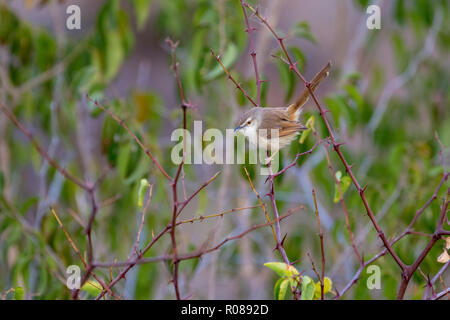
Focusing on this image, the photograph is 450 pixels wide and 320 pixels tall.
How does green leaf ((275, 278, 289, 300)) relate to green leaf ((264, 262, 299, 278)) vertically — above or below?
below

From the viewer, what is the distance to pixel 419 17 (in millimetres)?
4727

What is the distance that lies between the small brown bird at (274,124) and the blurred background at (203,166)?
0.32 feet

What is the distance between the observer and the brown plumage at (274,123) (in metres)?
3.17

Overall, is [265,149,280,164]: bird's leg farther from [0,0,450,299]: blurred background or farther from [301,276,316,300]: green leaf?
[301,276,316,300]: green leaf

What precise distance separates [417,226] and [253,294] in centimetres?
238

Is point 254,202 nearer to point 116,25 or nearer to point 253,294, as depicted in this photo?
point 253,294

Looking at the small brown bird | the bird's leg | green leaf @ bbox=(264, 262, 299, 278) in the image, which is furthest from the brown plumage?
green leaf @ bbox=(264, 262, 299, 278)

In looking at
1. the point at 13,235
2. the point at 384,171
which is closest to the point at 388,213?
the point at 384,171

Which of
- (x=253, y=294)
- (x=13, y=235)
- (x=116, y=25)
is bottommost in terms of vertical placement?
(x=253, y=294)

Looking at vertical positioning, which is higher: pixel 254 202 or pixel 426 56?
pixel 426 56

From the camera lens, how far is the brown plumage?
3.17 metres

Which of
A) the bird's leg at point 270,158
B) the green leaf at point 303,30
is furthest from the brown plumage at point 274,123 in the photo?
the green leaf at point 303,30

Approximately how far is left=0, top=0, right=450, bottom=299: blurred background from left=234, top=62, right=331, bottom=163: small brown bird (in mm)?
98

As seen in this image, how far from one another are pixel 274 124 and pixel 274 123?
2 centimetres
